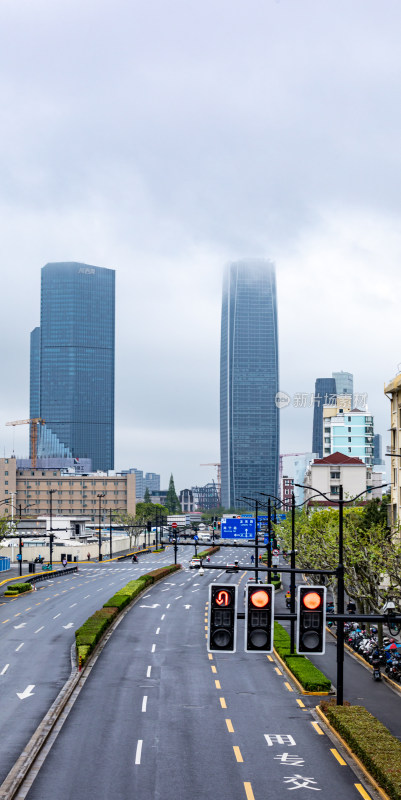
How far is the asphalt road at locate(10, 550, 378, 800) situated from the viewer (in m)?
28.6

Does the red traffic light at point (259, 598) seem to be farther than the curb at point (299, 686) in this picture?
No

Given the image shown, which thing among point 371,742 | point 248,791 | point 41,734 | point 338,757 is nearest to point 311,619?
point 248,791

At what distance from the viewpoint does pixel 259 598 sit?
2323 centimetres

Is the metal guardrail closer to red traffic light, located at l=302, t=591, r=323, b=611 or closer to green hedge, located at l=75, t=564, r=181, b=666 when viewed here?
green hedge, located at l=75, t=564, r=181, b=666

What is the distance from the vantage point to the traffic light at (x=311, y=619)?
2348 cm

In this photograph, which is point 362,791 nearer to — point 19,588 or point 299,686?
point 299,686

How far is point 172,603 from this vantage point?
275 ft

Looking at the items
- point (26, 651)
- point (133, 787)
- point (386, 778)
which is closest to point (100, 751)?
point (133, 787)

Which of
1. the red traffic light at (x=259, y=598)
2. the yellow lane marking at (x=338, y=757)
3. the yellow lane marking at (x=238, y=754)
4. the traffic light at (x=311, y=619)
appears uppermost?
the red traffic light at (x=259, y=598)

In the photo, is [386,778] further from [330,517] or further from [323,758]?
[330,517]

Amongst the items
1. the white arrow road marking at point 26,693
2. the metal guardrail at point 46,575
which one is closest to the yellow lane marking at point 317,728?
the white arrow road marking at point 26,693

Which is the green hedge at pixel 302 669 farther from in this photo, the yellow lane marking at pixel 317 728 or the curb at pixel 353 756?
the yellow lane marking at pixel 317 728

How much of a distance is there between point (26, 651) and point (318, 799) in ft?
108

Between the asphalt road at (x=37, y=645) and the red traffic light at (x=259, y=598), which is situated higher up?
the red traffic light at (x=259, y=598)
